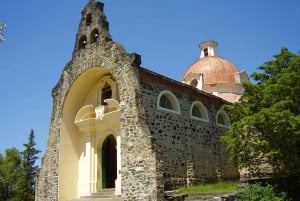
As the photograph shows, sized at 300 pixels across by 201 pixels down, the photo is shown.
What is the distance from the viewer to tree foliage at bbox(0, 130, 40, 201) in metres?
35.1

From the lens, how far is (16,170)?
38.6 meters

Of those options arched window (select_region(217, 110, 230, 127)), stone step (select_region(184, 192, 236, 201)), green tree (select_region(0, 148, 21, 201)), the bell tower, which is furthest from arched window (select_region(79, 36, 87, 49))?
green tree (select_region(0, 148, 21, 201))

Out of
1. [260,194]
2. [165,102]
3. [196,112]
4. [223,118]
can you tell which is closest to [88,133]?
[165,102]

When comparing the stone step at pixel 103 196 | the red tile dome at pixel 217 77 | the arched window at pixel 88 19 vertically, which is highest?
the arched window at pixel 88 19

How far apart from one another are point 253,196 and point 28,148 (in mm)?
27862

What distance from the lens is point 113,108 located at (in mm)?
17875

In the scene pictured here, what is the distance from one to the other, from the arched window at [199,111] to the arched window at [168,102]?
64.9 inches

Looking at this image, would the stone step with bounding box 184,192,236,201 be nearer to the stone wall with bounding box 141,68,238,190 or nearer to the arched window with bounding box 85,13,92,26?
the stone wall with bounding box 141,68,238,190

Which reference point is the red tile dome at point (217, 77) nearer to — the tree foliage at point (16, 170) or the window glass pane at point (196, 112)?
the window glass pane at point (196, 112)

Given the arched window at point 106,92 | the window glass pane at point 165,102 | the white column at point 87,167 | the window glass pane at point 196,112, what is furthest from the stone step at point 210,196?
the arched window at point 106,92

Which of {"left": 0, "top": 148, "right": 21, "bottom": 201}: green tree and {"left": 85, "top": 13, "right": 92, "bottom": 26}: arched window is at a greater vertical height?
{"left": 85, "top": 13, "right": 92, "bottom": 26}: arched window

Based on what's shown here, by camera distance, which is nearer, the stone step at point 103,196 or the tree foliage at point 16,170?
the stone step at point 103,196

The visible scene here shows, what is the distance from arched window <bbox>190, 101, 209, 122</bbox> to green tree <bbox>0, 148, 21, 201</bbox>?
25291mm

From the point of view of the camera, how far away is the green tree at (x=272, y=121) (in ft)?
42.3
